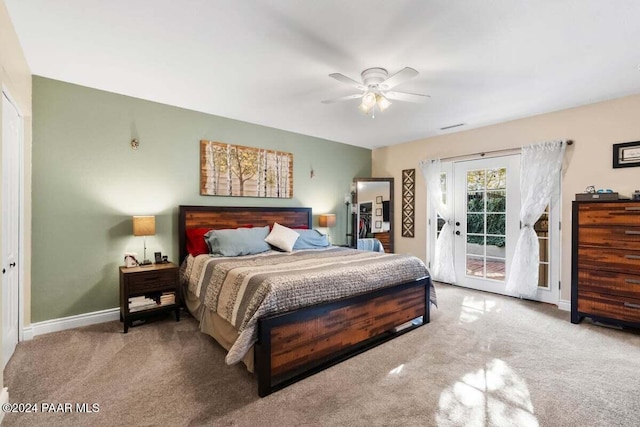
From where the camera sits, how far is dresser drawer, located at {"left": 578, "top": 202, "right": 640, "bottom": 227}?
3014mm

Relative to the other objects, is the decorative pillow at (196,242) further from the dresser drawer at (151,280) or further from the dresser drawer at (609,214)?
the dresser drawer at (609,214)

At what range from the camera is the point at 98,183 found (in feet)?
10.8

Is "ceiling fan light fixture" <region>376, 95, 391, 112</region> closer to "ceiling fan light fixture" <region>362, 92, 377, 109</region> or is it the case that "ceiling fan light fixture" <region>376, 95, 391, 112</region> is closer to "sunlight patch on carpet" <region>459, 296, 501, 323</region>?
"ceiling fan light fixture" <region>362, 92, 377, 109</region>

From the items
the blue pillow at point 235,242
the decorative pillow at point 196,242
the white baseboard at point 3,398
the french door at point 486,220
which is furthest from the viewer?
the french door at point 486,220

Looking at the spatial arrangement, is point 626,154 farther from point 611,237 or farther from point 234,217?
point 234,217

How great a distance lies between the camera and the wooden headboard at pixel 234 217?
3787mm

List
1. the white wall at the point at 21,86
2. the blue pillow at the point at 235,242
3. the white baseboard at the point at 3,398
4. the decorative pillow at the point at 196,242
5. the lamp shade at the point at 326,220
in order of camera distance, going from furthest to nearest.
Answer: the lamp shade at the point at 326,220 → the decorative pillow at the point at 196,242 → the blue pillow at the point at 235,242 → the white wall at the point at 21,86 → the white baseboard at the point at 3,398

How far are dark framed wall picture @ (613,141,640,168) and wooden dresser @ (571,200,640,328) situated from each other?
68cm

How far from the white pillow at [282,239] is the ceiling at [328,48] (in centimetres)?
167

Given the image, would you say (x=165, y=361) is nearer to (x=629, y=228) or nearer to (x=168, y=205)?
(x=168, y=205)

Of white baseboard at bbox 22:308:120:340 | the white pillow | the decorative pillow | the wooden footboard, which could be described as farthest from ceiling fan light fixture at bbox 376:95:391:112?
white baseboard at bbox 22:308:120:340

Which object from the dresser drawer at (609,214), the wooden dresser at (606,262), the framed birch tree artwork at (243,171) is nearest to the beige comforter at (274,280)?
the framed birch tree artwork at (243,171)

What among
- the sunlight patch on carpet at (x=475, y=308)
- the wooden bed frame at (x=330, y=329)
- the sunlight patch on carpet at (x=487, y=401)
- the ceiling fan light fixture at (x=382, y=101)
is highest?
the ceiling fan light fixture at (x=382, y=101)

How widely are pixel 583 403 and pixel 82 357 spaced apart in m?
3.82
